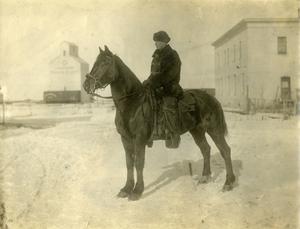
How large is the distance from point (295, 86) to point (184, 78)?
1.60 meters

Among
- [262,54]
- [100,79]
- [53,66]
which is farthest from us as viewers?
[262,54]

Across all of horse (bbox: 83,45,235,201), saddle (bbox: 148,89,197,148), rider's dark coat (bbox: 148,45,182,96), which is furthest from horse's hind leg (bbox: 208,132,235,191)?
rider's dark coat (bbox: 148,45,182,96)

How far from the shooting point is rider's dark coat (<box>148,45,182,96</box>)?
15.4 ft

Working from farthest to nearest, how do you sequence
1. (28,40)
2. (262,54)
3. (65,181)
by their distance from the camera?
(262,54)
(28,40)
(65,181)

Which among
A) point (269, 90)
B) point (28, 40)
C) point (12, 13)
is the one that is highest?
point (12, 13)

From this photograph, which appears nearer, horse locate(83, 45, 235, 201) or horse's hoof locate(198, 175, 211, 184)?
horse locate(83, 45, 235, 201)

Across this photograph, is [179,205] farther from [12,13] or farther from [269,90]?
[12,13]

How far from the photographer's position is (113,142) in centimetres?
629

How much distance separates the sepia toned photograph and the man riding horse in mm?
13

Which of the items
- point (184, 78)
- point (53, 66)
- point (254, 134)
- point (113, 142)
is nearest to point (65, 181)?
point (113, 142)

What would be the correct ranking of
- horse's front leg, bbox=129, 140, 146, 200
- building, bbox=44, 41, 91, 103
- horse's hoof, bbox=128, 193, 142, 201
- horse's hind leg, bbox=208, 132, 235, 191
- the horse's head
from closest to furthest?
the horse's head → horse's front leg, bbox=129, 140, 146, 200 → horse's hoof, bbox=128, 193, 142, 201 → horse's hind leg, bbox=208, 132, 235, 191 → building, bbox=44, 41, 91, 103

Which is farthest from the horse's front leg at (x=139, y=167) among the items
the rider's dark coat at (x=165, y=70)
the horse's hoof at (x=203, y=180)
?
the horse's hoof at (x=203, y=180)

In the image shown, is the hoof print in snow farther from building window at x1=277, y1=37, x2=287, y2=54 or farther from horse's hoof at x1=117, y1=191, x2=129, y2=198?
building window at x1=277, y1=37, x2=287, y2=54

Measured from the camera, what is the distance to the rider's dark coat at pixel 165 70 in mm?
4684
